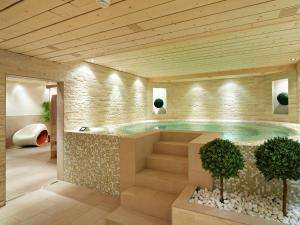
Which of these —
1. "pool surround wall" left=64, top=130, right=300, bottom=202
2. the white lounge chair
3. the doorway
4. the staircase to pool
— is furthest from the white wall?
the staircase to pool

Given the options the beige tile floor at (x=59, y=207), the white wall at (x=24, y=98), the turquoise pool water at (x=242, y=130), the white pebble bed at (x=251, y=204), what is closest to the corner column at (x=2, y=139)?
the beige tile floor at (x=59, y=207)

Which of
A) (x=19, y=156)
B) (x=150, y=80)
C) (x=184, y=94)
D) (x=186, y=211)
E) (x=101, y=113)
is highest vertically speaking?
(x=150, y=80)

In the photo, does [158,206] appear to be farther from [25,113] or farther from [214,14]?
[25,113]

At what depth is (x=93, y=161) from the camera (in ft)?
10.8

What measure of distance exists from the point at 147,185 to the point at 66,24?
2294 mm

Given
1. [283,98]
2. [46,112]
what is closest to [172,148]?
[283,98]

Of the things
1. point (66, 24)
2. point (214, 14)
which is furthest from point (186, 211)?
point (66, 24)

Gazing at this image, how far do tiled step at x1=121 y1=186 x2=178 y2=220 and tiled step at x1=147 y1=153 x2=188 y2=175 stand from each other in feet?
1.31

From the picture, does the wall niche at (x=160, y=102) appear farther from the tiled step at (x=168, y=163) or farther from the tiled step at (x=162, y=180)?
the tiled step at (x=162, y=180)

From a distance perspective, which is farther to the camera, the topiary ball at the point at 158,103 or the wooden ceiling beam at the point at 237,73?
the topiary ball at the point at 158,103

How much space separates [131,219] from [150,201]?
307 millimetres

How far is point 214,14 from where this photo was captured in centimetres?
180

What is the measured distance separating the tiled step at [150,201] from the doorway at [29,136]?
6.93 ft

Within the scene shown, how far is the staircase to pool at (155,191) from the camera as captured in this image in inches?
85.4
